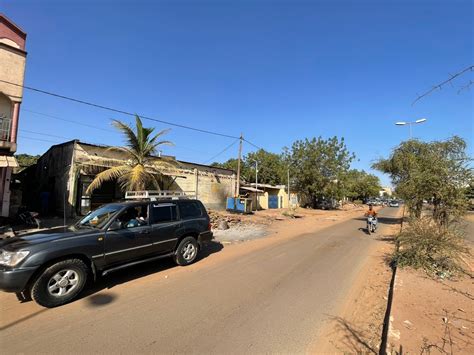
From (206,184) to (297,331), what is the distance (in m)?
22.1

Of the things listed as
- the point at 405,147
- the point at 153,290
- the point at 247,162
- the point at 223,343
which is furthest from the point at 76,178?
the point at 247,162

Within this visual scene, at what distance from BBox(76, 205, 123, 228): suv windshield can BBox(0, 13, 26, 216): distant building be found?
9.13m

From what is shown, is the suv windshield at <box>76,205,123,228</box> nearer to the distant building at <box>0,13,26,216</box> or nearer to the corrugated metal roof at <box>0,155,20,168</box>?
the corrugated metal roof at <box>0,155,20,168</box>

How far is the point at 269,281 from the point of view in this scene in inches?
255

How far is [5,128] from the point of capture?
13.5 meters

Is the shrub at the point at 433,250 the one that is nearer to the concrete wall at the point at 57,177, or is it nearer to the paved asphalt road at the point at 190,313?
the paved asphalt road at the point at 190,313

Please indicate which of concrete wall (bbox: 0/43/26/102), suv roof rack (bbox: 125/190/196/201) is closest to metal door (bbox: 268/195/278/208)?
concrete wall (bbox: 0/43/26/102)

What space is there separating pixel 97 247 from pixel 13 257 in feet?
4.39

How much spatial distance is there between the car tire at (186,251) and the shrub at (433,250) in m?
5.56

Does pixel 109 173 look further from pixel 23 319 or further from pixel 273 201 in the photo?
pixel 273 201

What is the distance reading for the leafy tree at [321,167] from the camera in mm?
42656

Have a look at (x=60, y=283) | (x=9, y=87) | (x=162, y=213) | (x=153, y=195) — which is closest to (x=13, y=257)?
(x=60, y=283)

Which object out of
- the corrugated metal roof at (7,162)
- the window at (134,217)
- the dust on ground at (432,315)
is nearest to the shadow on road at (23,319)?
the window at (134,217)

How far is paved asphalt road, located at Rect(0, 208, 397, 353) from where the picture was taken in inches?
150
